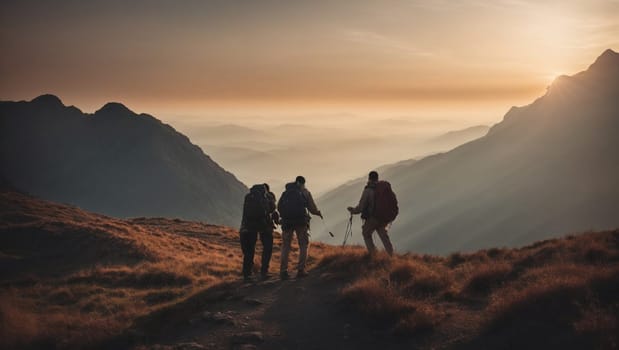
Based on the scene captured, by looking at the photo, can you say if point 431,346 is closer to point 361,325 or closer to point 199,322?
point 361,325

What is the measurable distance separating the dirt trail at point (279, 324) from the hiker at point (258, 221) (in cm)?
194

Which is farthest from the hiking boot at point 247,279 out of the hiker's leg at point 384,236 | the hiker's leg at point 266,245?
the hiker's leg at point 384,236

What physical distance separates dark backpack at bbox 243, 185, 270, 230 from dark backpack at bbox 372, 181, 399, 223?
350 centimetres

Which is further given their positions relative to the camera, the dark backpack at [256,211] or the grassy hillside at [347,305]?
the dark backpack at [256,211]

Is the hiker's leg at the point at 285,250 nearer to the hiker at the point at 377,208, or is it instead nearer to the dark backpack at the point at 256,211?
the dark backpack at the point at 256,211

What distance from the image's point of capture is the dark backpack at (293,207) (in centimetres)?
1361

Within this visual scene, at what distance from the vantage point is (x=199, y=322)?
1013cm

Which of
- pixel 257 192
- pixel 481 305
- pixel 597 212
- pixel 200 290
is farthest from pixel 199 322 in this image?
pixel 597 212

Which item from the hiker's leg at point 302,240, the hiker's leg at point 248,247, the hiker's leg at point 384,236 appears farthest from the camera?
the hiker's leg at point 384,236

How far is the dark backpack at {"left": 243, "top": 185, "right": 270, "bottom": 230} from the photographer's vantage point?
14.0 m

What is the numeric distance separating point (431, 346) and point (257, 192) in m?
7.62

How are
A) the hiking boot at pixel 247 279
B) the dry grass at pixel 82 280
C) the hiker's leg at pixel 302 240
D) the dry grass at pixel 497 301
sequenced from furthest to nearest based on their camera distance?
the hiking boot at pixel 247 279 < the hiker's leg at pixel 302 240 < the dry grass at pixel 82 280 < the dry grass at pixel 497 301

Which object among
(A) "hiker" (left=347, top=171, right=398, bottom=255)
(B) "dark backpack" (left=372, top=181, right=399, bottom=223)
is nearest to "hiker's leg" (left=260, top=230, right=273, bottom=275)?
(A) "hiker" (left=347, top=171, right=398, bottom=255)

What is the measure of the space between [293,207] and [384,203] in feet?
9.78
